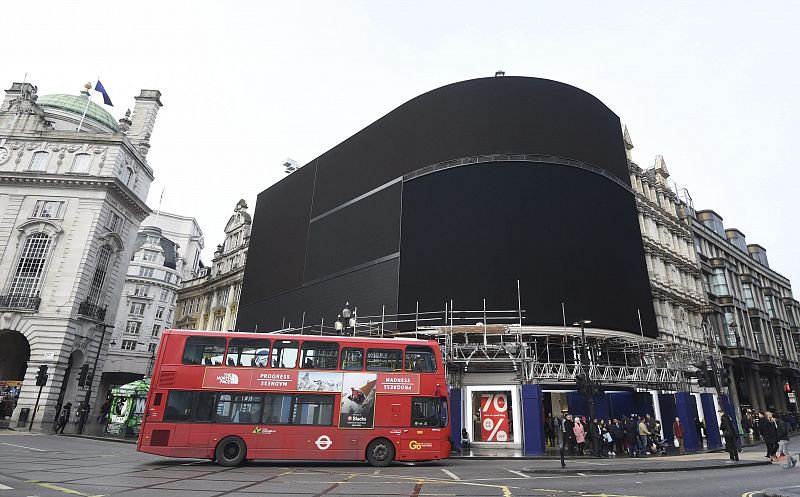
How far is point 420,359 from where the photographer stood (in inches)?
637

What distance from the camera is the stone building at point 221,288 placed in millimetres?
53531

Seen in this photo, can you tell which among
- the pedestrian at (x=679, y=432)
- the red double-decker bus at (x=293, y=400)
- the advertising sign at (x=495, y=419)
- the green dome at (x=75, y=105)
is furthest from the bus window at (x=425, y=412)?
the green dome at (x=75, y=105)

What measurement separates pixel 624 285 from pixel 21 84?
56942 mm

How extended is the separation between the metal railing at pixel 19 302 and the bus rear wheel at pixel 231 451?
30403 mm

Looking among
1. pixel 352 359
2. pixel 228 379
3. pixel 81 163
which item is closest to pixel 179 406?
pixel 228 379

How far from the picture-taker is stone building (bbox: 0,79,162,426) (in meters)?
34.6

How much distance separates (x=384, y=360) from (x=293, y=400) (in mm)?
3390

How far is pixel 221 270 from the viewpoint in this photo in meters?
58.1

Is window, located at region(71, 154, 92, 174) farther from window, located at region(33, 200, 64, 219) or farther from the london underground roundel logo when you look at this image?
the london underground roundel logo

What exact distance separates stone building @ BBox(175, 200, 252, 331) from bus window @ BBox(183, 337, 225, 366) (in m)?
37.2

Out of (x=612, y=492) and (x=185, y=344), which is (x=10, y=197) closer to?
(x=185, y=344)

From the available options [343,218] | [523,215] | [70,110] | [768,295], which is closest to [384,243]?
[343,218]

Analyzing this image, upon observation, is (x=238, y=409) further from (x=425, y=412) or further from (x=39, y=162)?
(x=39, y=162)

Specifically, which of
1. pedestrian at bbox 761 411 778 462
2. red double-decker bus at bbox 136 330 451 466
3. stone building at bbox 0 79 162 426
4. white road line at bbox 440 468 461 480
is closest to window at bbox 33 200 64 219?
stone building at bbox 0 79 162 426
